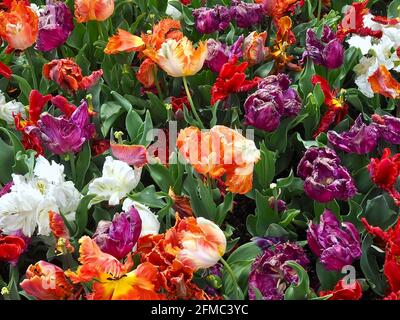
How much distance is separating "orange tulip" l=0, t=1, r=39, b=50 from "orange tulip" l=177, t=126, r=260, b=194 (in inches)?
23.6

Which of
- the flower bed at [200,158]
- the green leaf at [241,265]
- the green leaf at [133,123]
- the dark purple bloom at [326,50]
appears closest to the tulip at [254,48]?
the flower bed at [200,158]

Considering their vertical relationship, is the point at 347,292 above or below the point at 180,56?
below

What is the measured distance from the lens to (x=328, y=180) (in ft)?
4.44

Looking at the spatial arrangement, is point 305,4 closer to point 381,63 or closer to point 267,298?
point 381,63

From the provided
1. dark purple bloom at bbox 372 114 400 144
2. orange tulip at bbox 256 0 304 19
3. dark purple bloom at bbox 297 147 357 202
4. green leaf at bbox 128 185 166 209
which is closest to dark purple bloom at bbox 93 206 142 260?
green leaf at bbox 128 185 166 209

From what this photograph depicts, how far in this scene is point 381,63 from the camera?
5.82ft

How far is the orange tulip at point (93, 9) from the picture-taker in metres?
1.85

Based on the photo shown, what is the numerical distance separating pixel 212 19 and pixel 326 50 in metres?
0.31

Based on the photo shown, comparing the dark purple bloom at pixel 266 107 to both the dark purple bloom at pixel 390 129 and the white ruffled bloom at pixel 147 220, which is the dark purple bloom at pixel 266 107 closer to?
the dark purple bloom at pixel 390 129

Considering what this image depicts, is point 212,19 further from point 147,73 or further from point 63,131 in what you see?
point 63,131

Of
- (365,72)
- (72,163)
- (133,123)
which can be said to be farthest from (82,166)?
(365,72)

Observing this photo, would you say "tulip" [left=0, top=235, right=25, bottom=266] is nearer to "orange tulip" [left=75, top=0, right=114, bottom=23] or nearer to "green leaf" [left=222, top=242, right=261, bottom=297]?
"green leaf" [left=222, top=242, right=261, bottom=297]

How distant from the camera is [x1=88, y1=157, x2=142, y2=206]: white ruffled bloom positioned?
1.43 meters
